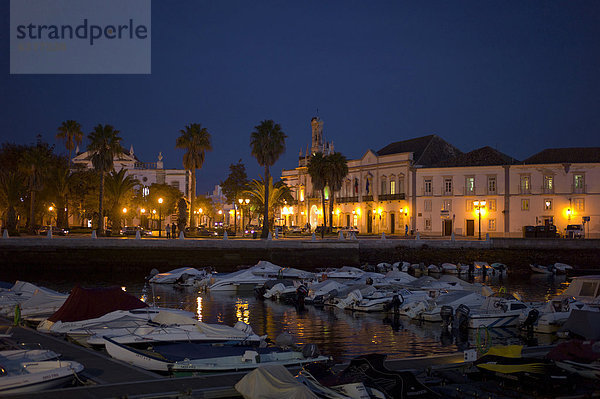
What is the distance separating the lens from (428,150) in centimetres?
8081

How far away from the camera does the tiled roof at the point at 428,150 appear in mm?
80062

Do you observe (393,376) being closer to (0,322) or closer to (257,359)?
(257,359)

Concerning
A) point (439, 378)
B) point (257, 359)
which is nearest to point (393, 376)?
point (439, 378)

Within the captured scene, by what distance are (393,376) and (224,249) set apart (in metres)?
39.9

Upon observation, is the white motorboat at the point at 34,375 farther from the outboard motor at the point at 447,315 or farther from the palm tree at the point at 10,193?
the palm tree at the point at 10,193

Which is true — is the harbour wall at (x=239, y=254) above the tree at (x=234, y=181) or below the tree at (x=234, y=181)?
below

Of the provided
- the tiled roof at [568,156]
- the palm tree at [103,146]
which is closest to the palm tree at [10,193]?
the palm tree at [103,146]

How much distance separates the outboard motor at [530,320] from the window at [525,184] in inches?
1891

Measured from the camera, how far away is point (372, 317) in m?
30.3

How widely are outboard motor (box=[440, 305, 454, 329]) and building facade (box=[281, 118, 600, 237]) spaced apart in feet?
122

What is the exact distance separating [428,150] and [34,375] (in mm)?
72955

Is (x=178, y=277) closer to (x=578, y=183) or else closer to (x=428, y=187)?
(x=428, y=187)

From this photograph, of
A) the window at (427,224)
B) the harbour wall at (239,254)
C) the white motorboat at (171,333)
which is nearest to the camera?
the white motorboat at (171,333)

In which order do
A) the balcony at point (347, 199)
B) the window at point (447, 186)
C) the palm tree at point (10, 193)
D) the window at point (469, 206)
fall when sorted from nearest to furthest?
the palm tree at point (10, 193) < the window at point (469, 206) < the window at point (447, 186) < the balcony at point (347, 199)
